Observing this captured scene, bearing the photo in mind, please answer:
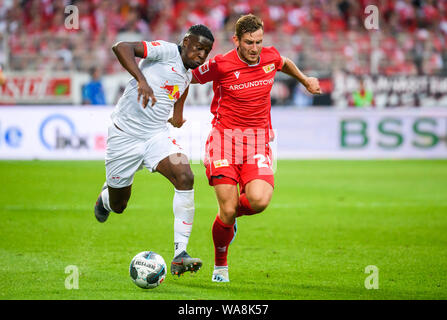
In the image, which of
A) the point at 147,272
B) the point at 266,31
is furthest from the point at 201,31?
the point at 266,31

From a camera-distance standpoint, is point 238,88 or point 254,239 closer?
point 238,88

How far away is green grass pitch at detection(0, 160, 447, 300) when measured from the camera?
18.7 feet

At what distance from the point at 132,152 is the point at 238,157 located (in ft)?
3.25

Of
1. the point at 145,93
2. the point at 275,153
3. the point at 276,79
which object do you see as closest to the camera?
the point at 145,93

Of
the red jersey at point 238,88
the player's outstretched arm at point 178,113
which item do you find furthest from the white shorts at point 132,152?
the red jersey at point 238,88

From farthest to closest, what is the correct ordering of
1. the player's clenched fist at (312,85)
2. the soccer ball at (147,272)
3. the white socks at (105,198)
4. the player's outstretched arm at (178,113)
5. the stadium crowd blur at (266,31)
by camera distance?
the stadium crowd blur at (266,31)
the white socks at (105,198)
the player's outstretched arm at (178,113)
the player's clenched fist at (312,85)
the soccer ball at (147,272)

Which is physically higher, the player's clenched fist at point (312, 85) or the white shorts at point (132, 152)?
the player's clenched fist at point (312, 85)

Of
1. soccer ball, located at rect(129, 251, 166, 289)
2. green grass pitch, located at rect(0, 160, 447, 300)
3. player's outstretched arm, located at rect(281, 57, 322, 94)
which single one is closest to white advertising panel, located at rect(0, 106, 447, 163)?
green grass pitch, located at rect(0, 160, 447, 300)

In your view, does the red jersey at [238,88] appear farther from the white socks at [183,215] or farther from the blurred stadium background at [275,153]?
the blurred stadium background at [275,153]

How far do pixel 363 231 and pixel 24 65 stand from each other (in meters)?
12.3

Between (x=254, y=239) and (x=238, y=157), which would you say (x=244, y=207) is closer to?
(x=238, y=157)

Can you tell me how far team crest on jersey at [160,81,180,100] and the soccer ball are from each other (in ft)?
5.12

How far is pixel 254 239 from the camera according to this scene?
27.3ft

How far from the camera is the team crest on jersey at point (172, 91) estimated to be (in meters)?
6.38
